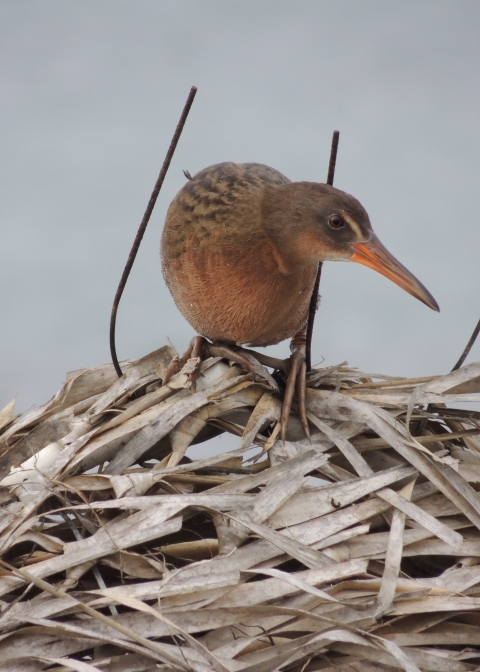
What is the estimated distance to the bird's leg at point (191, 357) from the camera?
83.2 inches

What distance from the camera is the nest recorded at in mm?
1638

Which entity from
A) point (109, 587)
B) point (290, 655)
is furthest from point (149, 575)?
point (290, 655)

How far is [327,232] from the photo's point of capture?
2152 millimetres

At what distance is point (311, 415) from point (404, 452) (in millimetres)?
256

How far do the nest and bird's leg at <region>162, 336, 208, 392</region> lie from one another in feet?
0.08

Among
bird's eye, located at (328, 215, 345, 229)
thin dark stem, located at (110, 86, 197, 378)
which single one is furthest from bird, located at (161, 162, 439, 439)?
thin dark stem, located at (110, 86, 197, 378)

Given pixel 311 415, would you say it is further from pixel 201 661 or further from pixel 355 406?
pixel 201 661

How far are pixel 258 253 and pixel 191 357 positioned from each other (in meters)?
0.33

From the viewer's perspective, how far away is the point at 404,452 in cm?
191

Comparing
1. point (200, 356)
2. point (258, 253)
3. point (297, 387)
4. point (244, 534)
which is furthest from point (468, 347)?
point (244, 534)

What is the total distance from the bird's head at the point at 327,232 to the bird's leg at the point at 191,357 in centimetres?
33

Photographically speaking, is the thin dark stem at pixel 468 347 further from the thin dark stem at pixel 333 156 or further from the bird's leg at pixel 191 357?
the bird's leg at pixel 191 357

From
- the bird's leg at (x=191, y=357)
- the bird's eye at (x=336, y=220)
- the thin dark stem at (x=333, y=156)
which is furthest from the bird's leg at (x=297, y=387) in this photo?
the thin dark stem at (x=333, y=156)

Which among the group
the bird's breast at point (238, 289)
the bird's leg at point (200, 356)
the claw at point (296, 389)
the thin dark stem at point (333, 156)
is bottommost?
the claw at point (296, 389)
